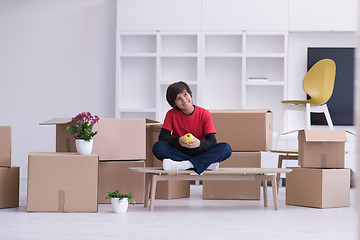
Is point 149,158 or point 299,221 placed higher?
point 149,158

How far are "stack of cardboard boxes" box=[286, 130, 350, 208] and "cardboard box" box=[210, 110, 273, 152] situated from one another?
0.92 ft

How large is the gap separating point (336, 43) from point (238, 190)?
2.65 m

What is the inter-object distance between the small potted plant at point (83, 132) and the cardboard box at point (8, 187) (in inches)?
18.2

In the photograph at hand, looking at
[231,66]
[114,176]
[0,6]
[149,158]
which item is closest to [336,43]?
[231,66]

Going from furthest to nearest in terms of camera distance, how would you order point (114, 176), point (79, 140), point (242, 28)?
point (242, 28), point (114, 176), point (79, 140)

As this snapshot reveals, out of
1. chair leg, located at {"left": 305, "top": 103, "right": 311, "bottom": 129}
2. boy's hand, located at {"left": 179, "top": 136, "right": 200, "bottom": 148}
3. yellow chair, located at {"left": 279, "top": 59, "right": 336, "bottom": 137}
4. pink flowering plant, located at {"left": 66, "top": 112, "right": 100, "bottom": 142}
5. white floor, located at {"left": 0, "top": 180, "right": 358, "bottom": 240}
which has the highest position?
yellow chair, located at {"left": 279, "top": 59, "right": 336, "bottom": 137}

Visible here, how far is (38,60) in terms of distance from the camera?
225 inches

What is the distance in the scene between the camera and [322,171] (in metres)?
3.12

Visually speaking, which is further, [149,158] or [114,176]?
[149,158]

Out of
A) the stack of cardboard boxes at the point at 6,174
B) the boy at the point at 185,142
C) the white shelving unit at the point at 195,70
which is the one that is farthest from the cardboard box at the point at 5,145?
the white shelving unit at the point at 195,70

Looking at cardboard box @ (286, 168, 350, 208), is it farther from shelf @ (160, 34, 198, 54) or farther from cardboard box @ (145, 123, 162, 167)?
shelf @ (160, 34, 198, 54)

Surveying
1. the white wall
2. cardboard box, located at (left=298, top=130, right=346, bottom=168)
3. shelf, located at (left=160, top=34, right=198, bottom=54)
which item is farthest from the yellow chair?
the white wall

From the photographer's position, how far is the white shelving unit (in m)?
5.43

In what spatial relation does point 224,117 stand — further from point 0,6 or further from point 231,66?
point 0,6
